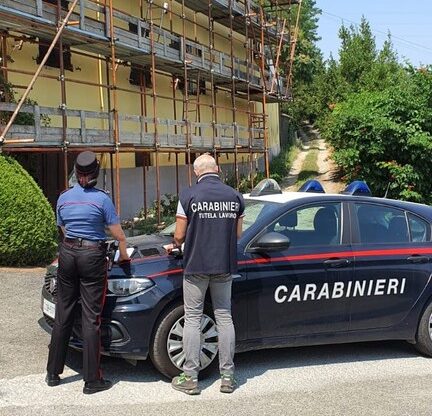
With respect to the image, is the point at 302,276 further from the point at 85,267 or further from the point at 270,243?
the point at 85,267

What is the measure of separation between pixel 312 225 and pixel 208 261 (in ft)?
4.30

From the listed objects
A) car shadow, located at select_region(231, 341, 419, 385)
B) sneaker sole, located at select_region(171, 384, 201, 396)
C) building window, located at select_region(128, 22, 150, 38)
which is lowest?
car shadow, located at select_region(231, 341, 419, 385)

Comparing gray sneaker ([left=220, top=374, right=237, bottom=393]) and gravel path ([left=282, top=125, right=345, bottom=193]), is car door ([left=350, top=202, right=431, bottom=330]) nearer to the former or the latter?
gray sneaker ([left=220, top=374, right=237, bottom=393])

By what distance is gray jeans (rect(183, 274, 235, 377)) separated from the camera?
14.1ft

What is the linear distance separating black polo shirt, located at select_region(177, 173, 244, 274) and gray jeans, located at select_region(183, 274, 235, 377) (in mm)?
95

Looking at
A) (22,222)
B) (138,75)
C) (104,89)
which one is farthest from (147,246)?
(138,75)

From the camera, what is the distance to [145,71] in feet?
55.8

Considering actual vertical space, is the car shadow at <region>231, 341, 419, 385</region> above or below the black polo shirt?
below

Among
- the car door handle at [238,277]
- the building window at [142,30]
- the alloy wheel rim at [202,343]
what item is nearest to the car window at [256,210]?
the car door handle at [238,277]

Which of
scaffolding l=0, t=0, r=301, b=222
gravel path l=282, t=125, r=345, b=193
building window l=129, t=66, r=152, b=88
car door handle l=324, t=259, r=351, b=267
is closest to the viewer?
car door handle l=324, t=259, r=351, b=267

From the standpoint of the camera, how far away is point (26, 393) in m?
4.28

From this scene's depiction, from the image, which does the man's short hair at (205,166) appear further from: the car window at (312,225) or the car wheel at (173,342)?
the car wheel at (173,342)

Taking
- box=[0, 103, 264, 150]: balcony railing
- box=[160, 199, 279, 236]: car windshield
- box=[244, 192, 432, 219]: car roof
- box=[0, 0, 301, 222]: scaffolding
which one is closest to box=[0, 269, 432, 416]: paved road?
box=[160, 199, 279, 236]: car windshield

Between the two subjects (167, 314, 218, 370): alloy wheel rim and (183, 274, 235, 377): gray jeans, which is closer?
(183, 274, 235, 377): gray jeans
